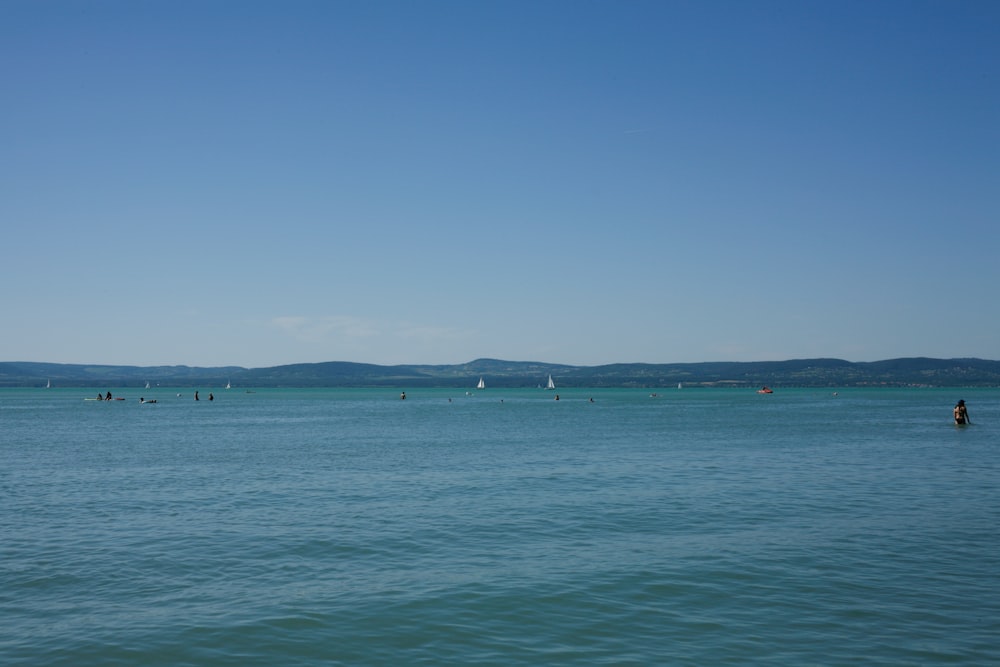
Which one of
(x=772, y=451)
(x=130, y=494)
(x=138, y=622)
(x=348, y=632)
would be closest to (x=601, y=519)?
(x=348, y=632)

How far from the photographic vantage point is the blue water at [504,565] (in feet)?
43.8

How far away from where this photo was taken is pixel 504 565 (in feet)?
61.1

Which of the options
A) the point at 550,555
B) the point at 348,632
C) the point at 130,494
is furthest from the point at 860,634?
the point at 130,494

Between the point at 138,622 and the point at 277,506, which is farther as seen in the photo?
the point at 277,506

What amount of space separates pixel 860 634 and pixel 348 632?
9.06m

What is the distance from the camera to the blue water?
13.3m

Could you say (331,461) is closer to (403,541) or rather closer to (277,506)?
(277,506)

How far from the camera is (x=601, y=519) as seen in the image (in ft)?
80.1

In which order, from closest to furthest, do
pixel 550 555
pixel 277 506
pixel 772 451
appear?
pixel 550 555, pixel 277 506, pixel 772 451

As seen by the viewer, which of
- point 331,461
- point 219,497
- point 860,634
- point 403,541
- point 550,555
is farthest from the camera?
point 331,461

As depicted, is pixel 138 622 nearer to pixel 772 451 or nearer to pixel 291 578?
pixel 291 578

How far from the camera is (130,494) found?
30.9 meters

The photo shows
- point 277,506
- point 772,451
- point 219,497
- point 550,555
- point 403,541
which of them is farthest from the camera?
point 772,451

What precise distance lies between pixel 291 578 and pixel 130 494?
54.5 feet
